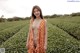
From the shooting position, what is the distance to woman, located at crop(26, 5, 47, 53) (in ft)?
27.6

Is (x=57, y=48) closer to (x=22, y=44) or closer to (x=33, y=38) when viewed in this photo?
(x=22, y=44)

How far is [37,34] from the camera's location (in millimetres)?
8508

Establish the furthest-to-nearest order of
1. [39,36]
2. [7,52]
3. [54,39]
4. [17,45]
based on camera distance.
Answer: [54,39] → [17,45] → [7,52] → [39,36]

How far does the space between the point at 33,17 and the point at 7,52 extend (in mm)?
6909

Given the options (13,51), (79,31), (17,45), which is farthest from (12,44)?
(79,31)

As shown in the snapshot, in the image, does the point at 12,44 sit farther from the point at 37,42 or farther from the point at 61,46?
the point at 37,42

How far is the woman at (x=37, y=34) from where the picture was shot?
27.6 ft

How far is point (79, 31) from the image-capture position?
2498 cm

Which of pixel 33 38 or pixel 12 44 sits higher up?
pixel 33 38

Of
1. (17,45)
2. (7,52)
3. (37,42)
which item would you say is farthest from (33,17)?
(17,45)

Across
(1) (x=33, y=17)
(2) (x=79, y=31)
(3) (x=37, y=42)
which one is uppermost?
(1) (x=33, y=17)

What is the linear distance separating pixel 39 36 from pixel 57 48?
731 centimetres

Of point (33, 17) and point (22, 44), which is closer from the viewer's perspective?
point (33, 17)

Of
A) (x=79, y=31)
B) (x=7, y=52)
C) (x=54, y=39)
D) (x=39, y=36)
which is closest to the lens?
(x=39, y=36)
